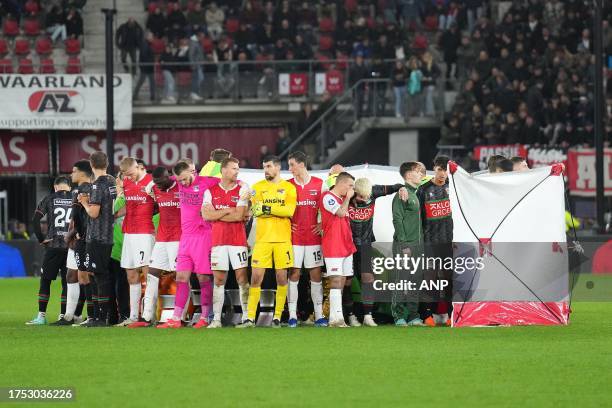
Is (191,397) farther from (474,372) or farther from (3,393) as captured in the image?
(474,372)

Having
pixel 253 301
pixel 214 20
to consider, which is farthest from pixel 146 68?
pixel 253 301

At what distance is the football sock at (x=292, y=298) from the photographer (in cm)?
1723

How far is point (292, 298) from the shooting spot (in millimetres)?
17328

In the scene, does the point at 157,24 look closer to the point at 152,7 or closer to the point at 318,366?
the point at 152,7

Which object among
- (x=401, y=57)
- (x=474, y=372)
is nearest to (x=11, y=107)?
(x=401, y=57)

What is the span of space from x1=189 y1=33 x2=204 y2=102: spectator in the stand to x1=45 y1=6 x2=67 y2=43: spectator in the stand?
13.8 ft

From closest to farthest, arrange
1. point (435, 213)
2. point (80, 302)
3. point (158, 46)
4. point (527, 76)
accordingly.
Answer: point (435, 213), point (80, 302), point (527, 76), point (158, 46)

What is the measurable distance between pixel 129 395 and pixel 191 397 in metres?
0.53

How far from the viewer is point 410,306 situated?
17.6m

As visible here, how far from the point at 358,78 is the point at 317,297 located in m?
18.6

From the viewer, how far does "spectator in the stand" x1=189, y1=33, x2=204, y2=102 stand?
119ft

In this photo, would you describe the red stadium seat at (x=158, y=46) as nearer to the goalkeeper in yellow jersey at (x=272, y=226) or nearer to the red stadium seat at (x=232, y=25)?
the red stadium seat at (x=232, y=25)

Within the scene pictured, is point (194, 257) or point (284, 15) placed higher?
point (284, 15)

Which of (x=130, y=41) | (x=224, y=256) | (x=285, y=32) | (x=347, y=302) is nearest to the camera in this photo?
(x=224, y=256)
